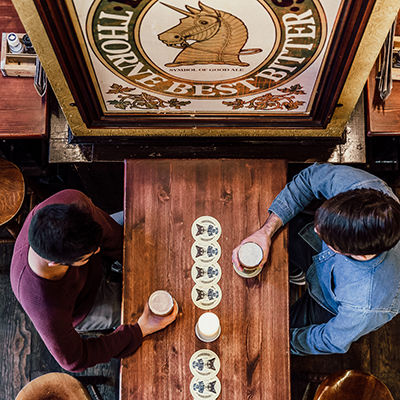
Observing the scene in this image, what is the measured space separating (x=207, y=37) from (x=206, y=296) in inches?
49.7

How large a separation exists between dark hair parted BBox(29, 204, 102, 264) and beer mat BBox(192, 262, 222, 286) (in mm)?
643

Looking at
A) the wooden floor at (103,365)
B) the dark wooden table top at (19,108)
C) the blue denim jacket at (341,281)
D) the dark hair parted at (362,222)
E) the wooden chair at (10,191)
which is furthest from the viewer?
the wooden floor at (103,365)

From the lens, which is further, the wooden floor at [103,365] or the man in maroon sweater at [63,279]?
the wooden floor at [103,365]

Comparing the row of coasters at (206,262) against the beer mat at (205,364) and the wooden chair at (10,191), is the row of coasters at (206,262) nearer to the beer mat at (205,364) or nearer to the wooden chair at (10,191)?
the beer mat at (205,364)

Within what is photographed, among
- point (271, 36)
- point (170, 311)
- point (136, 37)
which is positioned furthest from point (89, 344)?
point (271, 36)

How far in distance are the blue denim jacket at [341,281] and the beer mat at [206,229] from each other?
311mm

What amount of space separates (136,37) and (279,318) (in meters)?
1.53

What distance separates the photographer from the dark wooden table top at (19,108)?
293cm

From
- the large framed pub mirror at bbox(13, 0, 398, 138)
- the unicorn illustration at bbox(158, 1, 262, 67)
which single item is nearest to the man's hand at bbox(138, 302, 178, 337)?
the large framed pub mirror at bbox(13, 0, 398, 138)

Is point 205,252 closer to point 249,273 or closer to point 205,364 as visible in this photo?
point 249,273

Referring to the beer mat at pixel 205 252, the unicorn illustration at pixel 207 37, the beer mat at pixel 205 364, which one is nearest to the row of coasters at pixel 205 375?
the beer mat at pixel 205 364

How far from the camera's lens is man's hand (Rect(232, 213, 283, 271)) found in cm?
250

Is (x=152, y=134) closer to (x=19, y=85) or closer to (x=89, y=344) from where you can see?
(x=19, y=85)

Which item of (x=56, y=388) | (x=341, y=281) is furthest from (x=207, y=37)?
(x=56, y=388)
